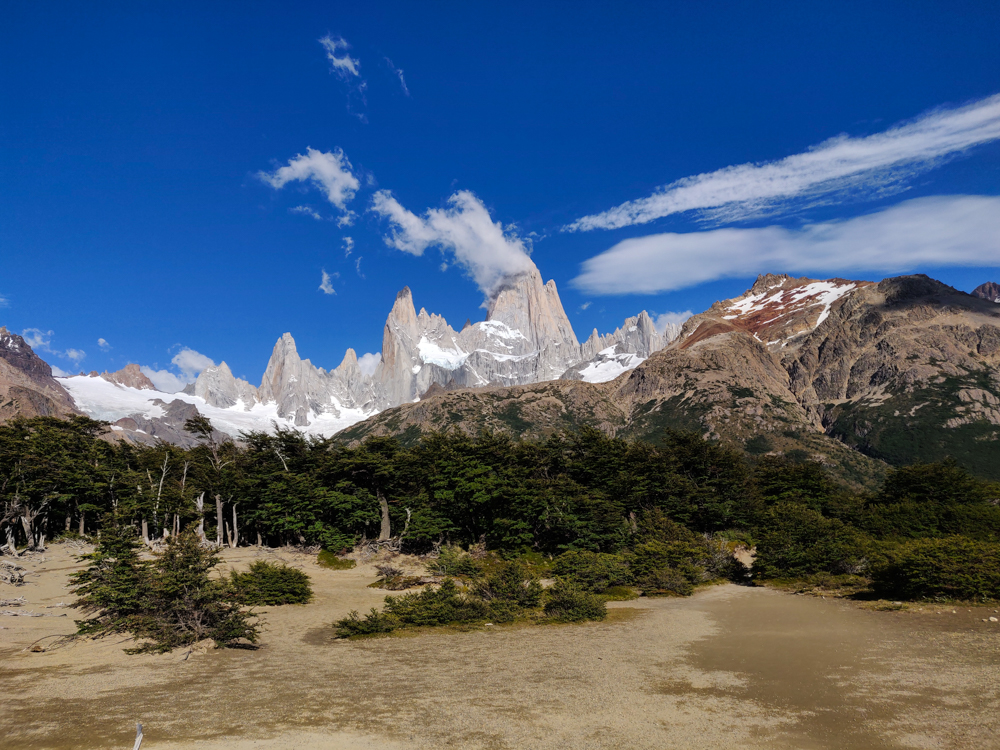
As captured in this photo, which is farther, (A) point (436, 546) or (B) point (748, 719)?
(A) point (436, 546)

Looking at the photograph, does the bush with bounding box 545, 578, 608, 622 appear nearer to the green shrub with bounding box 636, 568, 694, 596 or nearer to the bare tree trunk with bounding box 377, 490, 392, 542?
the green shrub with bounding box 636, 568, 694, 596

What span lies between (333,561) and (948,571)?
38655 mm

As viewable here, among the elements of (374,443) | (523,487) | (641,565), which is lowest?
(641,565)

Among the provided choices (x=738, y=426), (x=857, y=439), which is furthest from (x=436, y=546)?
(x=857, y=439)

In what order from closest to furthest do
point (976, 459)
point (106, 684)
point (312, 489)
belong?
point (106, 684)
point (312, 489)
point (976, 459)

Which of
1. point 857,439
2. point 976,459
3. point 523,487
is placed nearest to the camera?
point 523,487

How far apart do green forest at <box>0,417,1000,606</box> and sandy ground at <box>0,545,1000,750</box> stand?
10.1 metres

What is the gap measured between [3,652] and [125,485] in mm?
38069

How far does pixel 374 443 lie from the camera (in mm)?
→ 50906

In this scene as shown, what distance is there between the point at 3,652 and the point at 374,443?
34.0 metres

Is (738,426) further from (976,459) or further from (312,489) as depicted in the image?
(312,489)

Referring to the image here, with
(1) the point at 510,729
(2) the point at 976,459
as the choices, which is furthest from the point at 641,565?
(2) the point at 976,459

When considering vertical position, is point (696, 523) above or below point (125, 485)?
below

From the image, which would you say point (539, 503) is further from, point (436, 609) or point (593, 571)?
point (436, 609)
